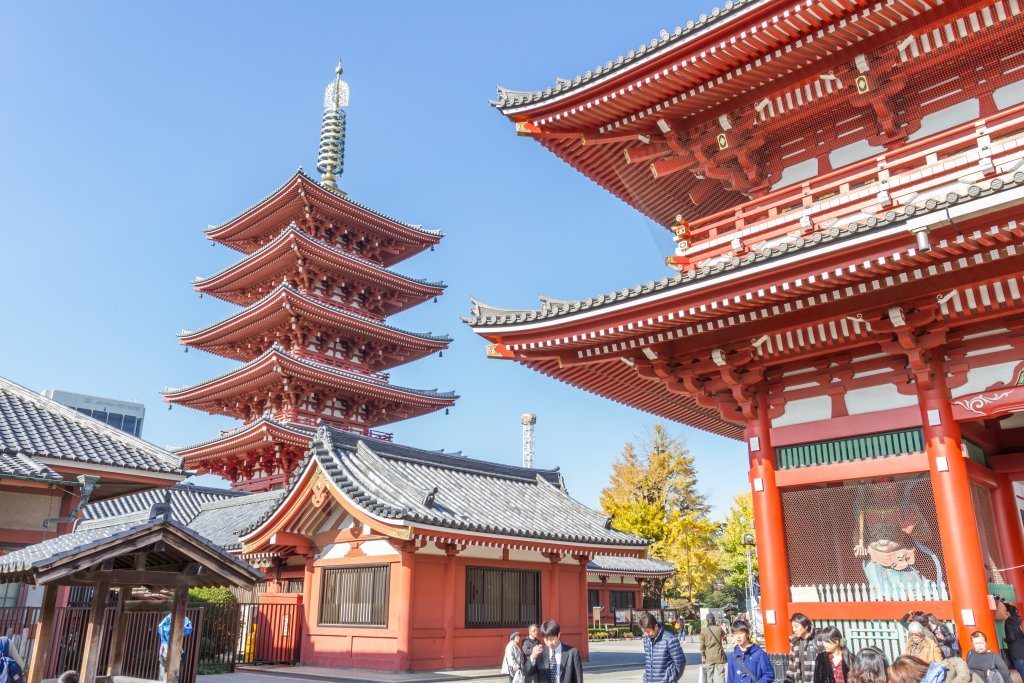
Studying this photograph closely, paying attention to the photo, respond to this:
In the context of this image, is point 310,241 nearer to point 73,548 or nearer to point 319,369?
point 319,369

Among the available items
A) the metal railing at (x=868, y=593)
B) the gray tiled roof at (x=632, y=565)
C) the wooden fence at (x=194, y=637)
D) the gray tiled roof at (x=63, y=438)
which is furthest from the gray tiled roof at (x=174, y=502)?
the metal railing at (x=868, y=593)

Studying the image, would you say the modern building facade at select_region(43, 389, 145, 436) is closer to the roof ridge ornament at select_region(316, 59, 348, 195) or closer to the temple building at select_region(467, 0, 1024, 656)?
the roof ridge ornament at select_region(316, 59, 348, 195)

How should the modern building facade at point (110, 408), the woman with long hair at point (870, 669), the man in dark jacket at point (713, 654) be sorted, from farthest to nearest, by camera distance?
1. the modern building facade at point (110, 408)
2. the man in dark jacket at point (713, 654)
3. the woman with long hair at point (870, 669)

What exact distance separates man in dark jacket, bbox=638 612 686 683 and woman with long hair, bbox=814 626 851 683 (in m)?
1.39

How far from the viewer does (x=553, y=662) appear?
7.74 meters

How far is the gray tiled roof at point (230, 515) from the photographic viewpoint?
1015 inches

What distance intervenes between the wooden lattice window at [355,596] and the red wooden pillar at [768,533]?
355 inches

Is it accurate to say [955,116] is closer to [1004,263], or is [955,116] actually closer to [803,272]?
[1004,263]

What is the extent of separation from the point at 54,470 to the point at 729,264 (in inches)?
463

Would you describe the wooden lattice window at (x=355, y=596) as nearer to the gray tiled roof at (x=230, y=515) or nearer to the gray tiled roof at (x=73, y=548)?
the gray tiled roof at (x=230, y=515)

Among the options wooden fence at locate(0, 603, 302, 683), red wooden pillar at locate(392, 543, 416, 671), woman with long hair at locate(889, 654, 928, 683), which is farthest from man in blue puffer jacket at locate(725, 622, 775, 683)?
red wooden pillar at locate(392, 543, 416, 671)

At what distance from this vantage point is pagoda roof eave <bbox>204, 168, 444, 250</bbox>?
35.3 meters

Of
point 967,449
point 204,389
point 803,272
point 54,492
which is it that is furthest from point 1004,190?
point 204,389

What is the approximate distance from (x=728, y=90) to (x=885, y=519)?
6777mm
